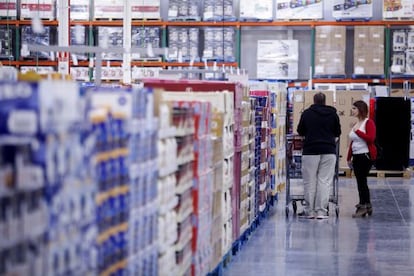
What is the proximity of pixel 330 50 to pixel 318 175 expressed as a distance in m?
10.6

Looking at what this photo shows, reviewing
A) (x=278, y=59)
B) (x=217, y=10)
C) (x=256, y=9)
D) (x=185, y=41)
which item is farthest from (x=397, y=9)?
(x=185, y=41)

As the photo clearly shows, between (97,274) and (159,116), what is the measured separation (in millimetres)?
1556

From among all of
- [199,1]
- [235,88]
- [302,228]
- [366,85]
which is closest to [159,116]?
[235,88]

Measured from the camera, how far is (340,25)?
903 inches

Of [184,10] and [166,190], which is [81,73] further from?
[166,190]

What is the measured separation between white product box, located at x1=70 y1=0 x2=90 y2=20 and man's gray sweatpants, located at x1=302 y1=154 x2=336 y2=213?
40.6 ft

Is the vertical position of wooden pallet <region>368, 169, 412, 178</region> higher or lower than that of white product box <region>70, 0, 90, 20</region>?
lower

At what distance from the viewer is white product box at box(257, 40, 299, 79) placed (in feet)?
75.3

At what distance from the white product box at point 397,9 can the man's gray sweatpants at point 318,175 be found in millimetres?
11055

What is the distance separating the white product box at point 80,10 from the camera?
76.9 ft

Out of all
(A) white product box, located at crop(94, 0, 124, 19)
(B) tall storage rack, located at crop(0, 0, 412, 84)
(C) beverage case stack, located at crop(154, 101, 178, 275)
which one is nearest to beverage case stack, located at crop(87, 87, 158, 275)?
(C) beverage case stack, located at crop(154, 101, 178, 275)

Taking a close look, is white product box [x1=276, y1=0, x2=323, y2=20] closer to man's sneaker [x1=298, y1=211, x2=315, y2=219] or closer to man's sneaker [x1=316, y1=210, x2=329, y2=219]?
man's sneaker [x1=298, y1=211, x2=315, y2=219]

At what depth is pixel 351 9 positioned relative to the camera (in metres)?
22.7

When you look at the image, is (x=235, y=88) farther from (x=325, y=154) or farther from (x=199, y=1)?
(x=199, y=1)
